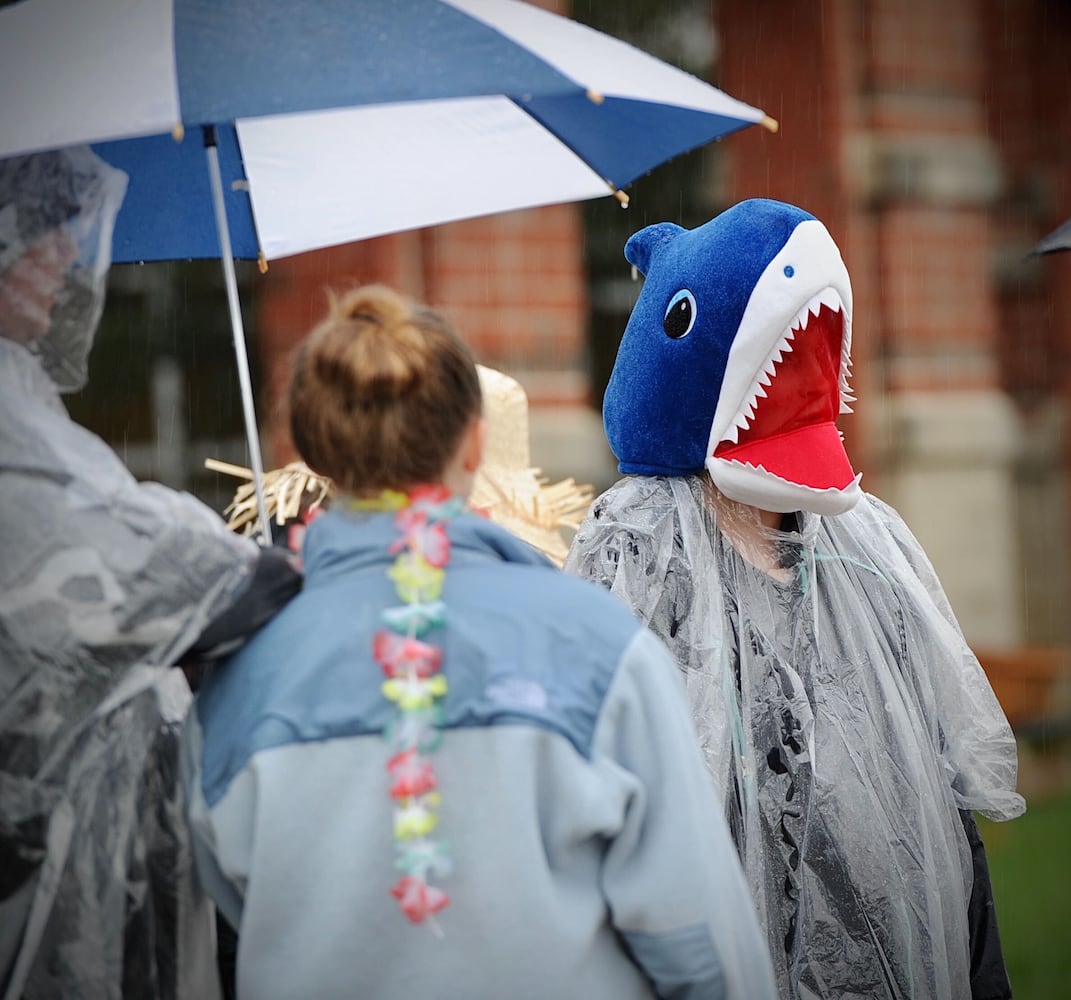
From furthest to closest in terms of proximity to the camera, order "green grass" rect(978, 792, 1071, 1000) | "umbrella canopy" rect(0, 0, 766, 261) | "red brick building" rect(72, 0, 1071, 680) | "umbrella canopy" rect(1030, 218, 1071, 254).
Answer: "red brick building" rect(72, 0, 1071, 680), "green grass" rect(978, 792, 1071, 1000), "umbrella canopy" rect(1030, 218, 1071, 254), "umbrella canopy" rect(0, 0, 766, 261)

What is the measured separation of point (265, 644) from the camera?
1.72 meters

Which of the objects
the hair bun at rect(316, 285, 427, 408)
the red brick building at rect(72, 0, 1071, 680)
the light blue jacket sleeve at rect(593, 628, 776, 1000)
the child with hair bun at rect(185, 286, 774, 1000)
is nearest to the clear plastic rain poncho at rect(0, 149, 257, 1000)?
the child with hair bun at rect(185, 286, 774, 1000)

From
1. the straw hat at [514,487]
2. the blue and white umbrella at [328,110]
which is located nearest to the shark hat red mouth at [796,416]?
the blue and white umbrella at [328,110]

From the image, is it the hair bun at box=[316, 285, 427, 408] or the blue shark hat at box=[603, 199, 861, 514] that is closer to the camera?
the hair bun at box=[316, 285, 427, 408]

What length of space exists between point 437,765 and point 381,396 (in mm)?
441

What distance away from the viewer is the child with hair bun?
1622 mm

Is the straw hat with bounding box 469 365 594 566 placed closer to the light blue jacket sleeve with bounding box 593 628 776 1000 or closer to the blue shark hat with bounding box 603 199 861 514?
the blue shark hat with bounding box 603 199 861 514

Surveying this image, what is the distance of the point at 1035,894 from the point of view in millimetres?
5645

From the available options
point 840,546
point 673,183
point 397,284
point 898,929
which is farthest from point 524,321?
point 898,929

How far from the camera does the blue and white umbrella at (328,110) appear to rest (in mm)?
1770

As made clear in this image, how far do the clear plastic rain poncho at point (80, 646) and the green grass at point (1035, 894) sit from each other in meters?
3.66

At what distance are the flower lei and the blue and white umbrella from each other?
0.57 metres

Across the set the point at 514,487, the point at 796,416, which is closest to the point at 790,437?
the point at 796,416

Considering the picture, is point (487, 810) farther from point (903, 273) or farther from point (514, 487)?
point (903, 273)
